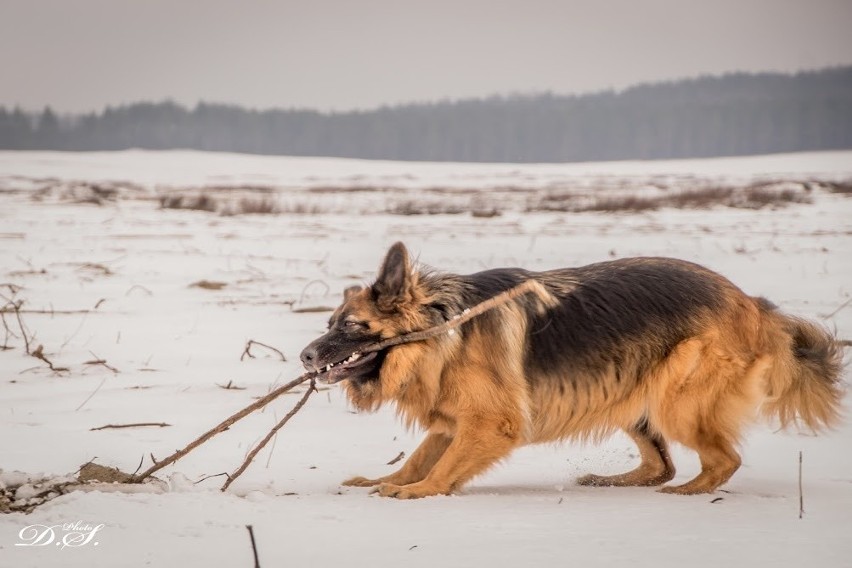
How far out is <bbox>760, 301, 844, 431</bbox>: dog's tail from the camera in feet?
17.0

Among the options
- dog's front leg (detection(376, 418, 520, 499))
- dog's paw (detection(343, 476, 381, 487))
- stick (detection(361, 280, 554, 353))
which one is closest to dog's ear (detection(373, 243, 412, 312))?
stick (detection(361, 280, 554, 353))

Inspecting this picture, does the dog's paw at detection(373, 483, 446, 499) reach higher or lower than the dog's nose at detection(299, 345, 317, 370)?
lower

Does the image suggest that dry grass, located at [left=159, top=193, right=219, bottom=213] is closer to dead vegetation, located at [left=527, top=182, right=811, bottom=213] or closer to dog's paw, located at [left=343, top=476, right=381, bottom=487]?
dead vegetation, located at [left=527, top=182, right=811, bottom=213]

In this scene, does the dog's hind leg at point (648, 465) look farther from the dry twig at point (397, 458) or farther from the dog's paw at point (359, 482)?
the dog's paw at point (359, 482)

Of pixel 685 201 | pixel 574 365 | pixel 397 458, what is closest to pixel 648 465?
pixel 574 365

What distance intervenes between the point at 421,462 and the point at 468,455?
468mm

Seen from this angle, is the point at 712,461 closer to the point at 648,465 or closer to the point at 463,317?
the point at 648,465

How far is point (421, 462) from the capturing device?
536 cm

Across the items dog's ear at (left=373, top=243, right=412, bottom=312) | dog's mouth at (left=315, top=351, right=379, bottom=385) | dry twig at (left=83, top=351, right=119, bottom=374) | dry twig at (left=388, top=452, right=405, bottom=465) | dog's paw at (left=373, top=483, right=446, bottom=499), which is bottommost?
dry twig at (left=388, top=452, right=405, bottom=465)

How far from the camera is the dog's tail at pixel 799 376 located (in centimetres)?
520

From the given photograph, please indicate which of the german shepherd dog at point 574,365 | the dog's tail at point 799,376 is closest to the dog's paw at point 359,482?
the german shepherd dog at point 574,365

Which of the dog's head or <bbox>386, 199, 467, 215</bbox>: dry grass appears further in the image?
<bbox>386, 199, 467, 215</bbox>: dry grass

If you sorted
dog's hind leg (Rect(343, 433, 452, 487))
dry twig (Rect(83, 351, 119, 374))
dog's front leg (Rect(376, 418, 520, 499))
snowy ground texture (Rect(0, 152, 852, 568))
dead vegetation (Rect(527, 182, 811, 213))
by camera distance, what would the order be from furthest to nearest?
1. dead vegetation (Rect(527, 182, 811, 213))
2. dry twig (Rect(83, 351, 119, 374))
3. dog's hind leg (Rect(343, 433, 452, 487))
4. dog's front leg (Rect(376, 418, 520, 499))
5. snowy ground texture (Rect(0, 152, 852, 568))

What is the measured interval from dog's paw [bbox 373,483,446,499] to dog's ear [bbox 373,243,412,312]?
976 mm
